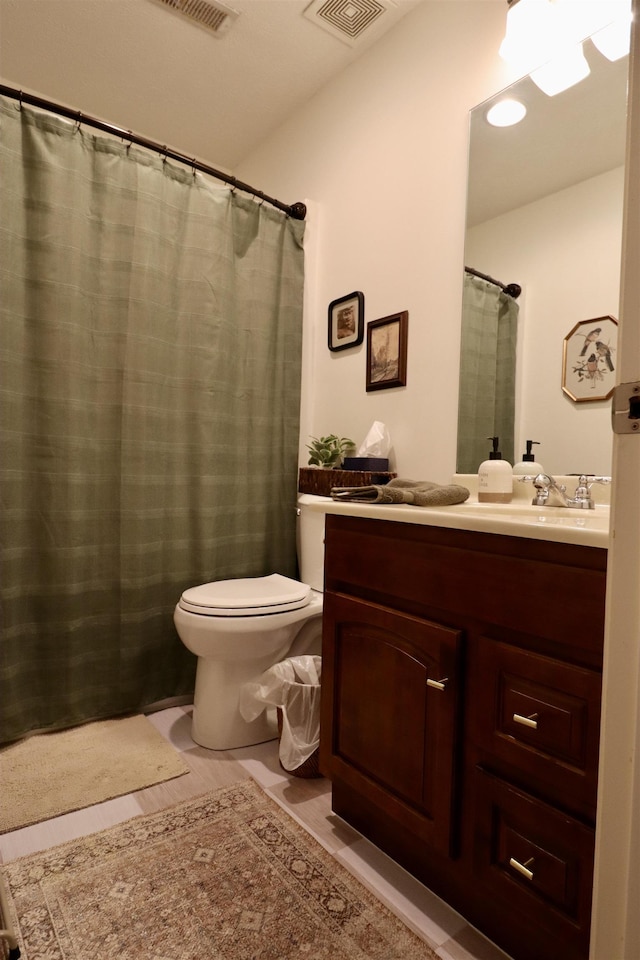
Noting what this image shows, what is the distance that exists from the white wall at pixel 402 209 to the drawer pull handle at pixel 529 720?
0.91 m

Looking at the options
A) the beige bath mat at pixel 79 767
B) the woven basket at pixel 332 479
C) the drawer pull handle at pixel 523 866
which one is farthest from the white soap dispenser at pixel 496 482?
the beige bath mat at pixel 79 767

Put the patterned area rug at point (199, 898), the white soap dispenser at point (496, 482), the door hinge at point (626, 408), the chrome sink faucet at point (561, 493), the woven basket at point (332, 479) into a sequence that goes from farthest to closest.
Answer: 1. the woven basket at point (332, 479)
2. the white soap dispenser at point (496, 482)
3. the chrome sink faucet at point (561, 493)
4. the patterned area rug at point (199, 898)
5. the door hinge at point (626, 408)

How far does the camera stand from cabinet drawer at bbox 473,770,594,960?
2.67 feet

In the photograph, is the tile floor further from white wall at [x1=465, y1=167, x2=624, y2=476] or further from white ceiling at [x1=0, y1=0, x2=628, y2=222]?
white ceiling at [x1=0, y1=0, x2=628, y2=222]

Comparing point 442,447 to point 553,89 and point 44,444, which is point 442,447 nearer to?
point 553,89

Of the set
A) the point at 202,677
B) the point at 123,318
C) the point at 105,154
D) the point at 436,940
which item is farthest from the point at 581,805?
the point at 105,154

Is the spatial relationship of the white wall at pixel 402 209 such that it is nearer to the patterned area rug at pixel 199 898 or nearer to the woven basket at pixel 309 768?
the woven basket at pixel 309 768

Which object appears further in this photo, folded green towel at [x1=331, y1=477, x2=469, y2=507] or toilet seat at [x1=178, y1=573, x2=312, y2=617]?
toilet seat at [x1=178, y1=573, x2=312, y2=617]

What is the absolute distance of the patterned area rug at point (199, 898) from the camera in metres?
0.99

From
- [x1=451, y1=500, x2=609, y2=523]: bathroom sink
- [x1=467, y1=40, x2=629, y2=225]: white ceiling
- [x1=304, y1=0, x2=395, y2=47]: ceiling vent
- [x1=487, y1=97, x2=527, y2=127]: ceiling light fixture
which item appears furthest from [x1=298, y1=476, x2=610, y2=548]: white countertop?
[x1=304, y1=0, x2=395, y2=47]: ceiling vent

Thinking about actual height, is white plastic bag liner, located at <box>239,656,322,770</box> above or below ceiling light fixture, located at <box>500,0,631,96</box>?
below

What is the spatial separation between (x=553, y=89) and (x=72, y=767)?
7.78ft

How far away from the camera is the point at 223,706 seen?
66.2 inches

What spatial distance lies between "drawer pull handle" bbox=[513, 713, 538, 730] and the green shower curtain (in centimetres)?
139
